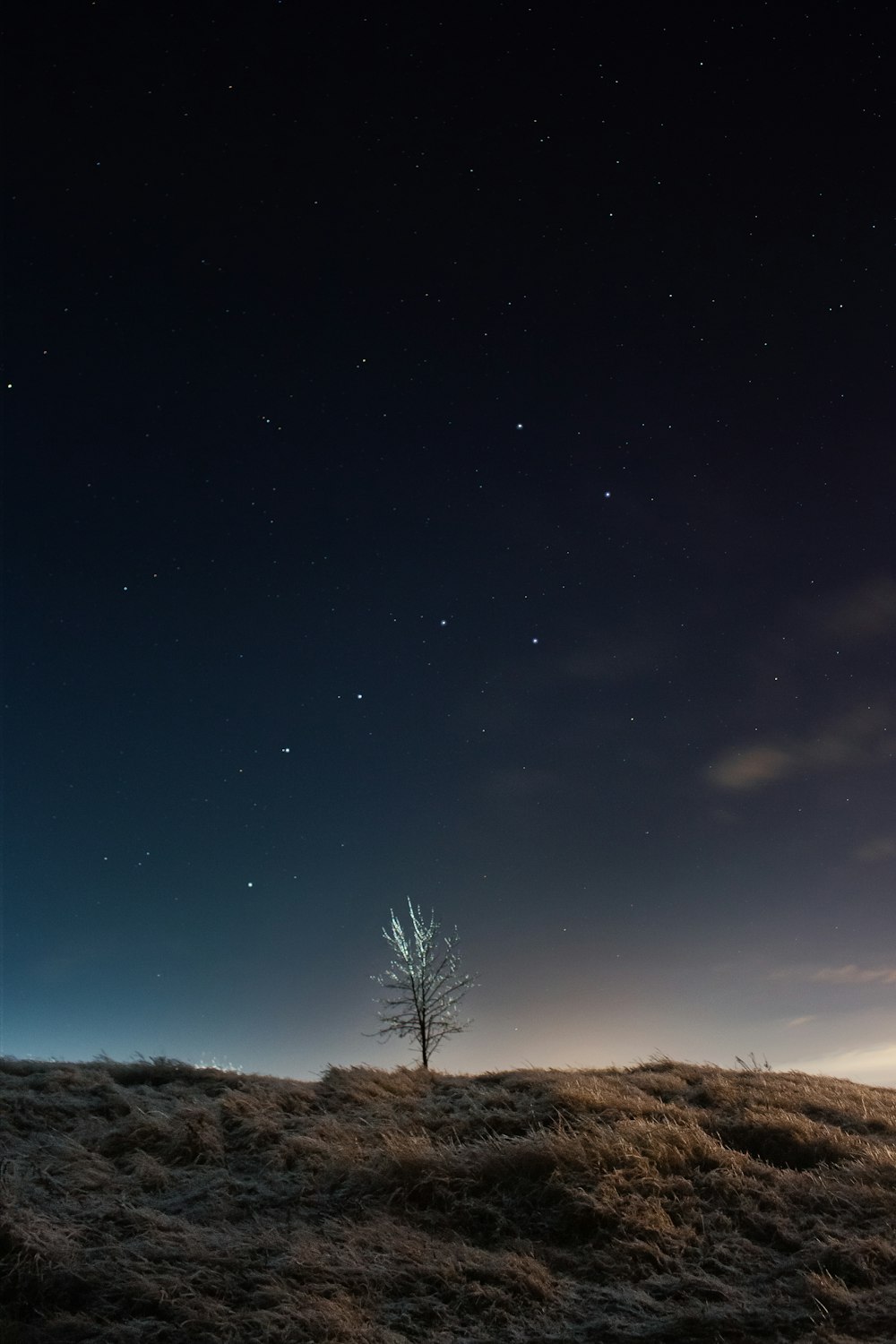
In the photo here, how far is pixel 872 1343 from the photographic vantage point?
6039 mm

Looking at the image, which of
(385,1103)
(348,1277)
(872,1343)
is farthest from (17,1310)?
(385,1103)

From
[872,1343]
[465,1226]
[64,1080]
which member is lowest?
[872,1343]

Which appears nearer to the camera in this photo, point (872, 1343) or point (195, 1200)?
point (872, 1343)

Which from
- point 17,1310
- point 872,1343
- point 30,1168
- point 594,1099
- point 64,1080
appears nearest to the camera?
point 872,1343

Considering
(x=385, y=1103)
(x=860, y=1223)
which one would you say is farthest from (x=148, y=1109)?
(x=860, y=1223)

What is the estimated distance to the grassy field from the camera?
21.5 feet

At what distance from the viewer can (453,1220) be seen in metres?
8.48

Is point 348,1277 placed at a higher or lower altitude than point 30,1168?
lower

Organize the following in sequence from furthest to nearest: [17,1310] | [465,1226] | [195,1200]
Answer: [195,1200] → [465,1226] → [17,1310]

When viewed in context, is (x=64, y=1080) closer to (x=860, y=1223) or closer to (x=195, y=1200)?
(x=195, y=1200)

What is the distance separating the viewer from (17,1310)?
672 centimetres

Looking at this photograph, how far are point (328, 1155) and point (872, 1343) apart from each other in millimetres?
6342

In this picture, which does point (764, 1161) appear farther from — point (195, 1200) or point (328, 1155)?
point (195, 1200)

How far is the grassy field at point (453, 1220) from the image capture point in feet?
21.5
